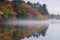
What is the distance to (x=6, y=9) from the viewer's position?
1.29m

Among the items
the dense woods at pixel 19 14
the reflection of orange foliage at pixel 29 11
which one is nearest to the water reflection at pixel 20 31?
the dense woods at pixel 19 14

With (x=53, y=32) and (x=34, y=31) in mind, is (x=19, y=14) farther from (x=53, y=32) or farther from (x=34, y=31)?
(x=53, y=32)

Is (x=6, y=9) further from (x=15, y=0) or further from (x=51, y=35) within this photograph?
(x=51, y=35)

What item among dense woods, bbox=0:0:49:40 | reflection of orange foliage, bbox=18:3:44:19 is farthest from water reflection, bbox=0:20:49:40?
reflection of orange foliage, bbox=18:3:44:19

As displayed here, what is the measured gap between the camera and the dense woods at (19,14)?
127cm

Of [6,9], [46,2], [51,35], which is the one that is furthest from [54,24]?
[6,9]

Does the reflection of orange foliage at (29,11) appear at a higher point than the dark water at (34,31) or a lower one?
higher

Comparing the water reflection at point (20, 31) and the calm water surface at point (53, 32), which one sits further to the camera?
the calm water surface at point (53, 32)

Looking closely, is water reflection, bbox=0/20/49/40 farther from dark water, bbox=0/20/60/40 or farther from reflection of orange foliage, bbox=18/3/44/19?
reflection of orange foliage, bbox=18/3/44/19

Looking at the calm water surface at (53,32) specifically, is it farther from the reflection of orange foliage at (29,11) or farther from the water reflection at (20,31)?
the reflection of orange foliage at (29,11)

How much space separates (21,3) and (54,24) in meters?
0.39

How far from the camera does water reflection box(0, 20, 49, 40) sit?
1.27 metres

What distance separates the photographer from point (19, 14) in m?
1.34

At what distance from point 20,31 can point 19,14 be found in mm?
168
